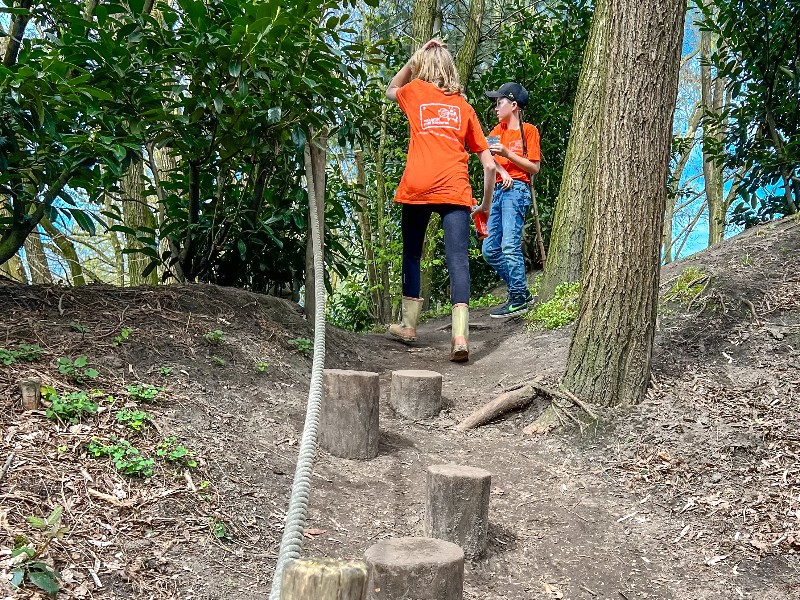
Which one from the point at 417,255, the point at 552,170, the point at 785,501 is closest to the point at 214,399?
the point at 417,255

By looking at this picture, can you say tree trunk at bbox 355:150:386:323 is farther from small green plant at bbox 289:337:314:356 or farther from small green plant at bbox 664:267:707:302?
small green plant at bbox 664:267:707:302

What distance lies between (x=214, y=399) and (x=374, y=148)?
6.48 m

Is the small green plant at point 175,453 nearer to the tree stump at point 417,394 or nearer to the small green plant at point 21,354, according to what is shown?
the small green plant at point 21,354

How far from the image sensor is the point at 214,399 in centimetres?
371

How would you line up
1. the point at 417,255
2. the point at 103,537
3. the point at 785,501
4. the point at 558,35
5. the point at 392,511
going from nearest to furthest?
the point at 103,537, the point at 785,501, the point at 392,511, the point at 417,255, the point at 558,35

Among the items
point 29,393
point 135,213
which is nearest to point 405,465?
point 29,393

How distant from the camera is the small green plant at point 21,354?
3213 mm

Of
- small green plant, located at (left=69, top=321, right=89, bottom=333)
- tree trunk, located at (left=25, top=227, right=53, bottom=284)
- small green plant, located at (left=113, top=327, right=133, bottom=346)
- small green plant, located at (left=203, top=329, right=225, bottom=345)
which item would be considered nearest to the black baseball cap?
small green plant, located at (left=203, top=329, right=225, bottom=345)

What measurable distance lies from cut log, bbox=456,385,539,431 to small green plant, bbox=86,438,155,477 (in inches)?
78.1

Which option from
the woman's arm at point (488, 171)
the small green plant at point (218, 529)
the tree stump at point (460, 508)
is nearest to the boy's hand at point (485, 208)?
the woman's arm at point (488, 171)

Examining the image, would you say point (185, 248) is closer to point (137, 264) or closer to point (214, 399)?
point (214, 399)

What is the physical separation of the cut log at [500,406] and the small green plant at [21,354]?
7.70ft

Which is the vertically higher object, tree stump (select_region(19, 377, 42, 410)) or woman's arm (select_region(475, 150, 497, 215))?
woman's arm (select_region(475, 150, 497, 215))

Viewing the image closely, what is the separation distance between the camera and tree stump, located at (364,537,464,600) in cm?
233
